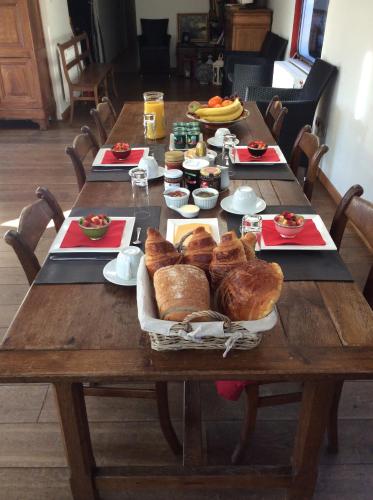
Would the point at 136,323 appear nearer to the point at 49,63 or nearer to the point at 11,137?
the point at 11,137

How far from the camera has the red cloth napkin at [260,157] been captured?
6.29 ft

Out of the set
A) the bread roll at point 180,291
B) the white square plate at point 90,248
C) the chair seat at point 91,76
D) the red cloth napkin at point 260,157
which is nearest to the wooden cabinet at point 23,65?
the chair seat at point 91,76

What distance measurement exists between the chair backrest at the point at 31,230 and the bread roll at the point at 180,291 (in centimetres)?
51

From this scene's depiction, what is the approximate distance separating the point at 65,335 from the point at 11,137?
4.27 metres

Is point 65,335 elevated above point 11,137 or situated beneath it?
elevated above

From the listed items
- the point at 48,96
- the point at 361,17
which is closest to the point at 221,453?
the point at 361,17

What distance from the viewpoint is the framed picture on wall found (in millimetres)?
7168

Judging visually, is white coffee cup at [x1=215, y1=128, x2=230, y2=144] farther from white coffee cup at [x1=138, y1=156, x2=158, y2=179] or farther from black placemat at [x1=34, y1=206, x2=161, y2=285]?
black placemat at [x1=34, y1=206, x2=161, y2=285]

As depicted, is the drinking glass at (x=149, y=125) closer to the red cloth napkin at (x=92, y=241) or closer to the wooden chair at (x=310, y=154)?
the wooden chair at (x=310, y=154)

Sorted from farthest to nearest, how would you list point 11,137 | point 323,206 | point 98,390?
point 11,137 < point 323,206 < point 98,390

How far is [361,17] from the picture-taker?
2836 mm

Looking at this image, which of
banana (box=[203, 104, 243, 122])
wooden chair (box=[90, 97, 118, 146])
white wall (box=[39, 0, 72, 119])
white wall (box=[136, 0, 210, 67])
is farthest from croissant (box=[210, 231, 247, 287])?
white wall (box=[136, 0, 210, 67])

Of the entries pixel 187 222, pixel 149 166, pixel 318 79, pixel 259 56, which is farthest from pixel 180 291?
pixel 259 56

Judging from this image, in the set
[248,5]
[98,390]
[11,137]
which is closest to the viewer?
[98,390]
